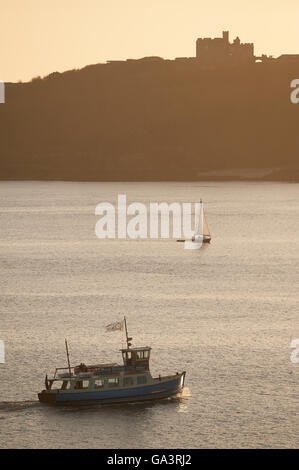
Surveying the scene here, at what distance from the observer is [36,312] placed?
268 ft

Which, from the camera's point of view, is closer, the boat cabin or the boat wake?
the boat wake

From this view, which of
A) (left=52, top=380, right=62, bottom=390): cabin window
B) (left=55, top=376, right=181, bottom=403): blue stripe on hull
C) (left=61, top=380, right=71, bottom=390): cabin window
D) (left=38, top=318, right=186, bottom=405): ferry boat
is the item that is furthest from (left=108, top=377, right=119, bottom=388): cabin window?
(left=52, top=380, right=62, bottom=390): cabin window

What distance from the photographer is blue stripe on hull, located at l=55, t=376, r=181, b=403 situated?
56.0 meters

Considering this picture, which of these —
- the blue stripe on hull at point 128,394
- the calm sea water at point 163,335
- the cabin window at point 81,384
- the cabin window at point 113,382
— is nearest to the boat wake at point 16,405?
the calm sea water at point 163,335

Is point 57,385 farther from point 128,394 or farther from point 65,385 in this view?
point 128,394

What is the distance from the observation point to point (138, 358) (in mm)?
57250

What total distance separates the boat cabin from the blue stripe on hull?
1.07 metres

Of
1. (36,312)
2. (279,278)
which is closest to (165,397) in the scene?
(36,312)

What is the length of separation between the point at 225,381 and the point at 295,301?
29.8 meters

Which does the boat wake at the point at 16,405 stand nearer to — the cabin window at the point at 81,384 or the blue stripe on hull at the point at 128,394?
the blue stripe on hull at the point at 128,394

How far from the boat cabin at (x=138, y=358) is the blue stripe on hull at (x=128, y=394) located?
42.1 inches

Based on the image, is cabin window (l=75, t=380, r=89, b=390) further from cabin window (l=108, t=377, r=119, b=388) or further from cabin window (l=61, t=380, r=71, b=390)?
cabin window (l=108, t=377, r=119, b=388)

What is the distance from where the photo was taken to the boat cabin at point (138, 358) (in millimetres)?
57000
